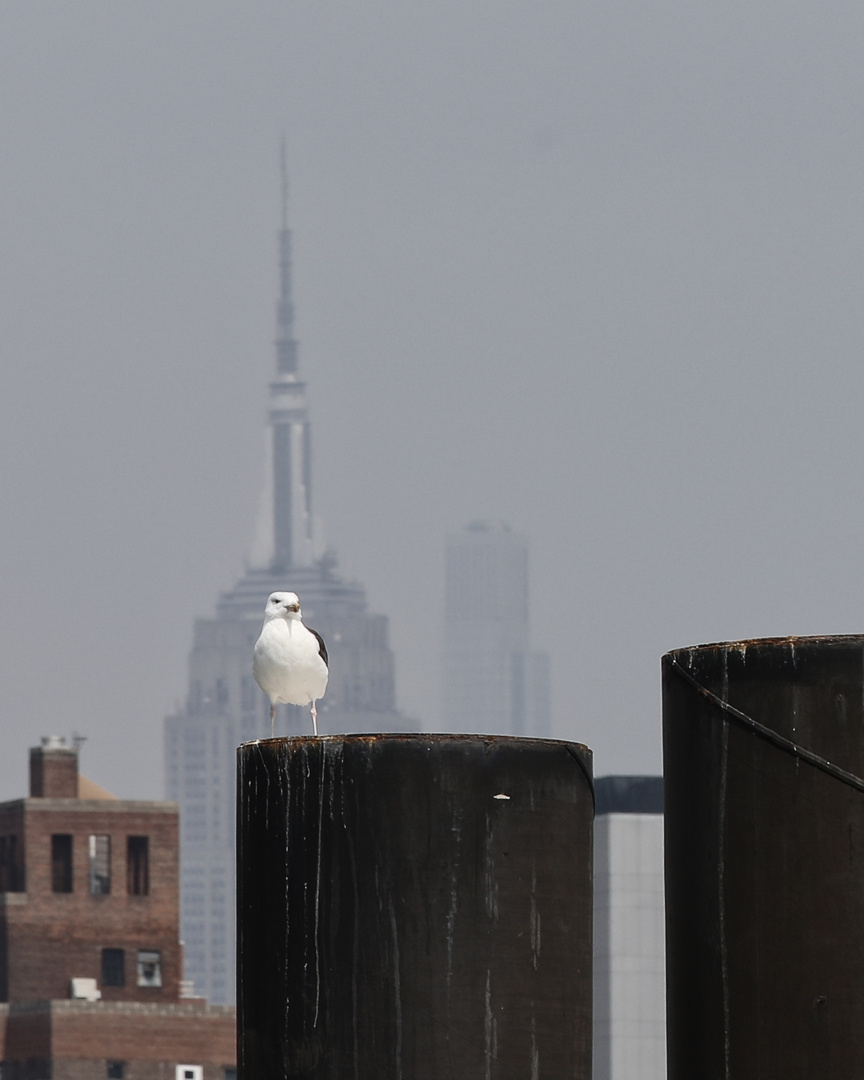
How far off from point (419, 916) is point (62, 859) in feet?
433

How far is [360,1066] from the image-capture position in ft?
43.0

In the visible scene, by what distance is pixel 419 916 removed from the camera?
1317cm

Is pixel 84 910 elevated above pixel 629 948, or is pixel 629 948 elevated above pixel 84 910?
pixel 84 910

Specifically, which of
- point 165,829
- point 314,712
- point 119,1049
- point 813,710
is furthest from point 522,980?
point 165,829

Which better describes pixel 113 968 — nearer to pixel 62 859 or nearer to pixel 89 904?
pixel 89 904

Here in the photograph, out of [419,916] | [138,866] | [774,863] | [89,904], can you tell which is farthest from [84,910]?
[774,863]

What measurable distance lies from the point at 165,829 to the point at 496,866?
131 metres

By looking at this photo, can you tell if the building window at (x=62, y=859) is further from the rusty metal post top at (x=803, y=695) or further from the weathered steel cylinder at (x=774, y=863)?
the rusty metal post top at (x=803, y=695)

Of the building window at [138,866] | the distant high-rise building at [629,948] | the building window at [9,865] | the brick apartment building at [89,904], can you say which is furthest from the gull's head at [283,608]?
the building window at [9,865]

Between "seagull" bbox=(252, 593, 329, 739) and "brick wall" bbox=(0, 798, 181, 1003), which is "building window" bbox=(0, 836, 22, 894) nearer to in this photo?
"brick wall" bbox=(0, 798, 181, 1003)

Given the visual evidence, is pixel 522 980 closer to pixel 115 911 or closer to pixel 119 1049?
pixel 119 1049

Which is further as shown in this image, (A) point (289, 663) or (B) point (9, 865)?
(B) point (9, 865)

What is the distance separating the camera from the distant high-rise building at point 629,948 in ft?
470

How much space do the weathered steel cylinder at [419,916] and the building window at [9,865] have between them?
132 meters
